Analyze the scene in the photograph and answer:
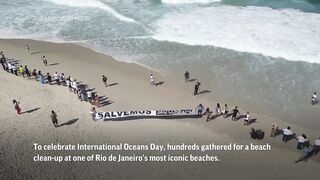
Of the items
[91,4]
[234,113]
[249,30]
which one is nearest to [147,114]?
[234,113]

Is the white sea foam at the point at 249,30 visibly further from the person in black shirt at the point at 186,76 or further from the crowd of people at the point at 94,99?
the crowd of people at the point at 94,99

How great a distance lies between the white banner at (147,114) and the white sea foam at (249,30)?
11215 millimetres

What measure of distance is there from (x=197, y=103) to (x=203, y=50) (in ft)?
28.1

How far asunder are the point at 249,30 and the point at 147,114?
17010mm

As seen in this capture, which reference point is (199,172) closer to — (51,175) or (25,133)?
(51,175)

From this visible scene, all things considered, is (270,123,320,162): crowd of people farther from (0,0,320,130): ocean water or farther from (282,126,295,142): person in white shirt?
(0,0,320,130): ocean water

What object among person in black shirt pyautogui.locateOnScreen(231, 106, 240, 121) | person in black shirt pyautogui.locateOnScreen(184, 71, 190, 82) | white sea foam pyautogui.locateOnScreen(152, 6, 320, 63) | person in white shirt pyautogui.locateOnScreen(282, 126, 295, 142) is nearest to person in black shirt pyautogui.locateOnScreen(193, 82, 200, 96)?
person in black shirt pyautogui.locateOnScreen(184, 71, 190, 82)

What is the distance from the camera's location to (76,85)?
31875 millimetres

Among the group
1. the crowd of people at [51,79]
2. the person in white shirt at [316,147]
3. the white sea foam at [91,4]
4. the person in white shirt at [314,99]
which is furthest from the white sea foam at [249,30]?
the person in white shirt at [316,147]

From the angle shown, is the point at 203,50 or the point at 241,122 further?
the point at 203,50

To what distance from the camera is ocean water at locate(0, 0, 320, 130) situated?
3247cm

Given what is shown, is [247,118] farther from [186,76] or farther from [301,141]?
[186,76]

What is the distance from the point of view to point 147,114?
29141 mm

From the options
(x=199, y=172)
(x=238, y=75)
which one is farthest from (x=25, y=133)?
(x=238, y=75)
